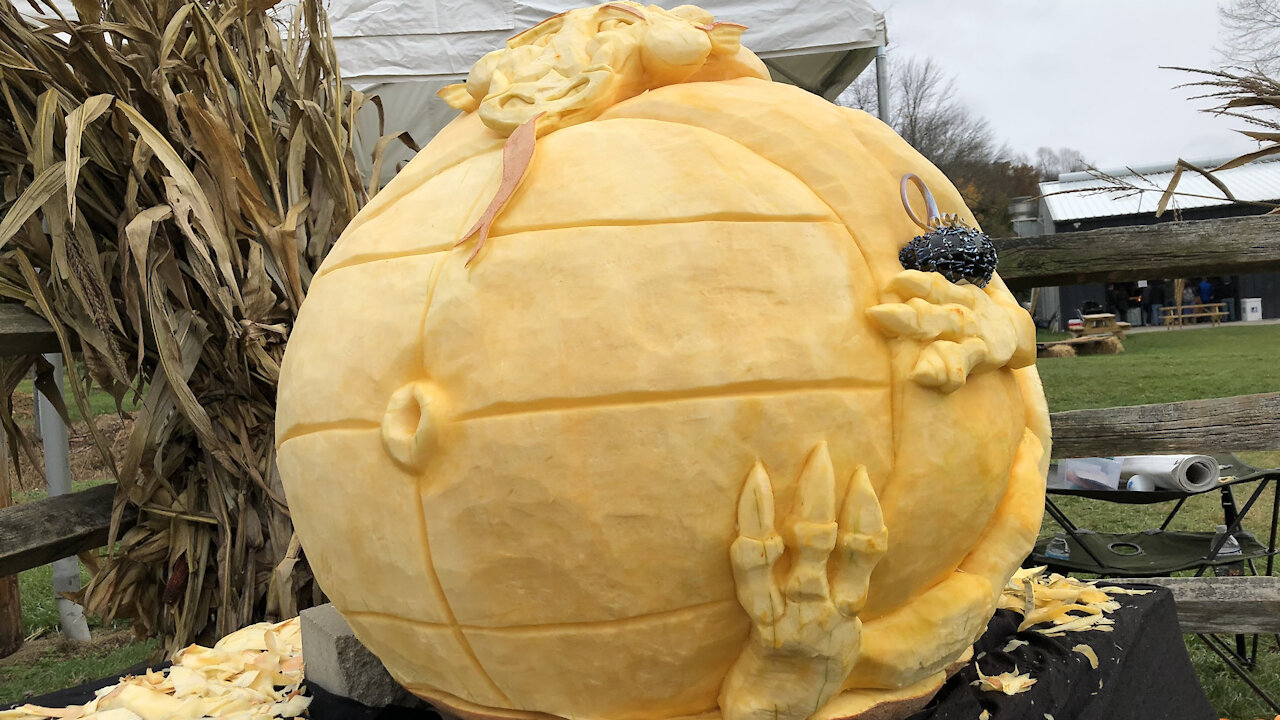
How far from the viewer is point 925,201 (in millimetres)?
1582

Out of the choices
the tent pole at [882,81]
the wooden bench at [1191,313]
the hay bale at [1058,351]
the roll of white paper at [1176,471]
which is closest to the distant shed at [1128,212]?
the wooden bench at [1191,313]

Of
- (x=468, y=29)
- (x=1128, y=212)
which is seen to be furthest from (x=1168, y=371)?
(x=468, y=29)

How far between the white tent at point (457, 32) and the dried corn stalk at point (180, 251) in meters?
1.57

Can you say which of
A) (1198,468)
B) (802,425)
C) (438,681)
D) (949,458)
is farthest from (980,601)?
(1198,468)

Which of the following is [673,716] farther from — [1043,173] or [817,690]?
[1043,173]

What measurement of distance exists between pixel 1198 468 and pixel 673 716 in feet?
8.48

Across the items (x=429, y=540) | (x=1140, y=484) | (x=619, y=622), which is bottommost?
(x=1140, y=484)

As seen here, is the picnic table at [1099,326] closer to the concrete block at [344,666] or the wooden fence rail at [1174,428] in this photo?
the wooden fence rail at [1174,428]

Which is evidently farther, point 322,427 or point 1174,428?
point 1174,428

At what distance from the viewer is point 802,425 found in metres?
1.29

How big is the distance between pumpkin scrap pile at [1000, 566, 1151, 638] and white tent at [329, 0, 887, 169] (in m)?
3.07

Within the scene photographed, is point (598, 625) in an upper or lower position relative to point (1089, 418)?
upper

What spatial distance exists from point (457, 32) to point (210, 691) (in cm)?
351

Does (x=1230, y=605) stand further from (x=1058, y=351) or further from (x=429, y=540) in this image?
(x=1058, y=351)
